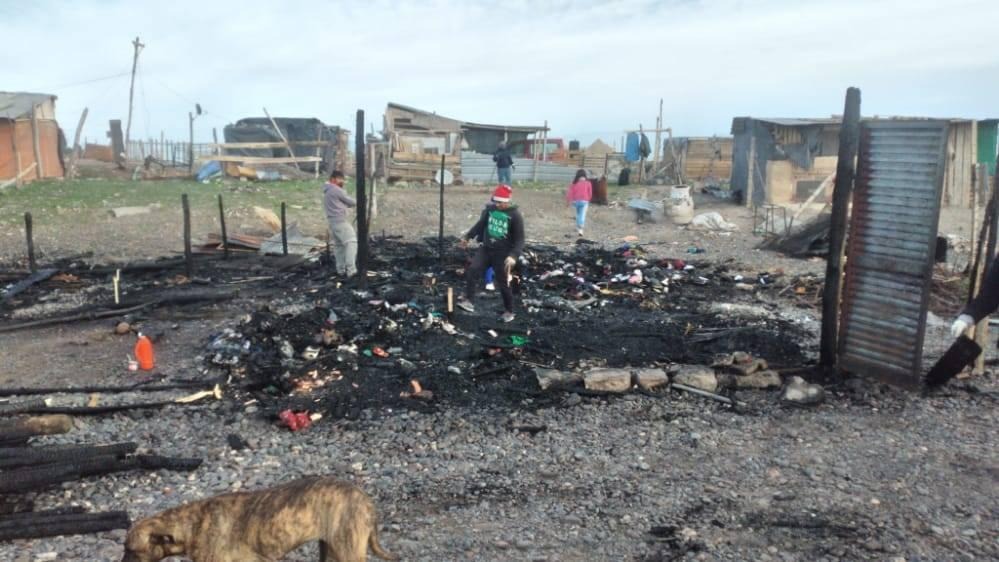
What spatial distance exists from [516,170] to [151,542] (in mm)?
27408

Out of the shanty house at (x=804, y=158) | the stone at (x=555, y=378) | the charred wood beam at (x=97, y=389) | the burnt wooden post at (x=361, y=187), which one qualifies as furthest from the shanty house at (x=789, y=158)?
the charred wood beam at (x=97, y=389)

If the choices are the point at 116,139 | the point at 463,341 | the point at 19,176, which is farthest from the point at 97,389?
the point at 116,139

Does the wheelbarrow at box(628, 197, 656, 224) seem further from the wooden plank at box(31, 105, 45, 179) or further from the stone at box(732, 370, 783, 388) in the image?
the wooden plank at box(31, 105, 45, 179)

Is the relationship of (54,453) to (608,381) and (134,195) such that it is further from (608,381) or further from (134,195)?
(134,195)

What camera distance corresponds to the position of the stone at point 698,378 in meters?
6.48

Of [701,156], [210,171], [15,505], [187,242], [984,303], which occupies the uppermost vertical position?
[701,156]

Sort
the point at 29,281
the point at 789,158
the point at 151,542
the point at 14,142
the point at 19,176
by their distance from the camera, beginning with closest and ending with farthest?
the point at 151,542, the point at 29,281, the point at 789,158, the point at 19,176, the point at 14,142

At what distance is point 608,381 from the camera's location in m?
6.45

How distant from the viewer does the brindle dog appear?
10.1ft

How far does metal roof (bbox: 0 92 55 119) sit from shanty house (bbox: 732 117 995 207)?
24686 millimetres

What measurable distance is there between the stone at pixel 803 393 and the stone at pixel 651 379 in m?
1.07

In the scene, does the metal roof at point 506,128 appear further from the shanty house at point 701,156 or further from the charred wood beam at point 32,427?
the charred wood beam at point 32,427

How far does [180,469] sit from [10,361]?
12.4 ft

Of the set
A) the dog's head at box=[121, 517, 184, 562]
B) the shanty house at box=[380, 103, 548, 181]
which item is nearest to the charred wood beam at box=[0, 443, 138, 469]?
the dog's head at box=[121, 517, 184, 562]
